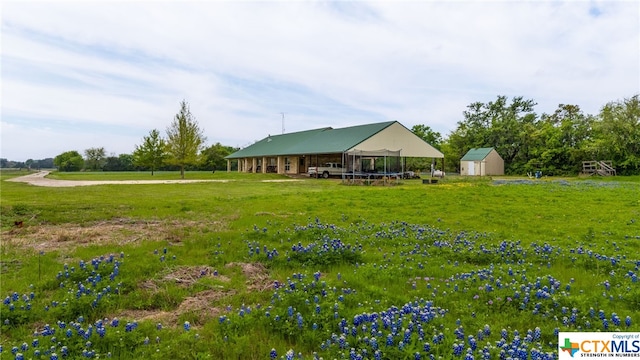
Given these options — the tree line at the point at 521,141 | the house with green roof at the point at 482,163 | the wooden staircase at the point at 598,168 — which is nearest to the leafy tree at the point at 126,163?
the tree line at the point at 521,141

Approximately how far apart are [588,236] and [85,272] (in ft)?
29.9

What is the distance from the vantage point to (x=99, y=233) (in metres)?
7.71

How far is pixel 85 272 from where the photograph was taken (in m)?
4.90

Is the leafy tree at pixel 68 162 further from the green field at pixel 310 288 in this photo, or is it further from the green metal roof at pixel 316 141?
the green field at pixel 310 288

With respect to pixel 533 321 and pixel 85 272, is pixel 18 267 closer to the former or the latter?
pixel 85 272

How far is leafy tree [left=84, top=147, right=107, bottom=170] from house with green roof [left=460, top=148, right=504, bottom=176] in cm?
7301

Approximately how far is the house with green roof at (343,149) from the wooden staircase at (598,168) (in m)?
17.8

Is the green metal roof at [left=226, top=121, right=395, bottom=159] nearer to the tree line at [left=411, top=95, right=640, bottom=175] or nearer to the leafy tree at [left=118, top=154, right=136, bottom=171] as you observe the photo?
the tree line at [left=411, top=95, right=640, bottom=175]

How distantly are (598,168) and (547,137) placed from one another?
9201 mm

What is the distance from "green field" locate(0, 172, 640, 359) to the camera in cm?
322

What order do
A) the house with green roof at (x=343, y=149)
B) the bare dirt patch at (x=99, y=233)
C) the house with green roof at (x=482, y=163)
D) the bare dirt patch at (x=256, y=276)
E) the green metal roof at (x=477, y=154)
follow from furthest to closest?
the green metal roof at (x=477, y=154)
the house with green roof at (x=482, y=163)
the house with green roof at (x=343, y=149)
the bare dirt patch at (x=99, y=233)
the bare dirt patch at (x=256, y=276)

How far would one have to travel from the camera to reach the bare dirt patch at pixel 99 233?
22.6 feet

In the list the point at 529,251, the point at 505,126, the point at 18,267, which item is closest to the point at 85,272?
the point at 18,267

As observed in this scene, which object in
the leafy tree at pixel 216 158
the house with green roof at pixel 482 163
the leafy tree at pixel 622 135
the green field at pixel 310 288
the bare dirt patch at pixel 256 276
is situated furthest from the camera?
the leafy tree at pixel 216 158
